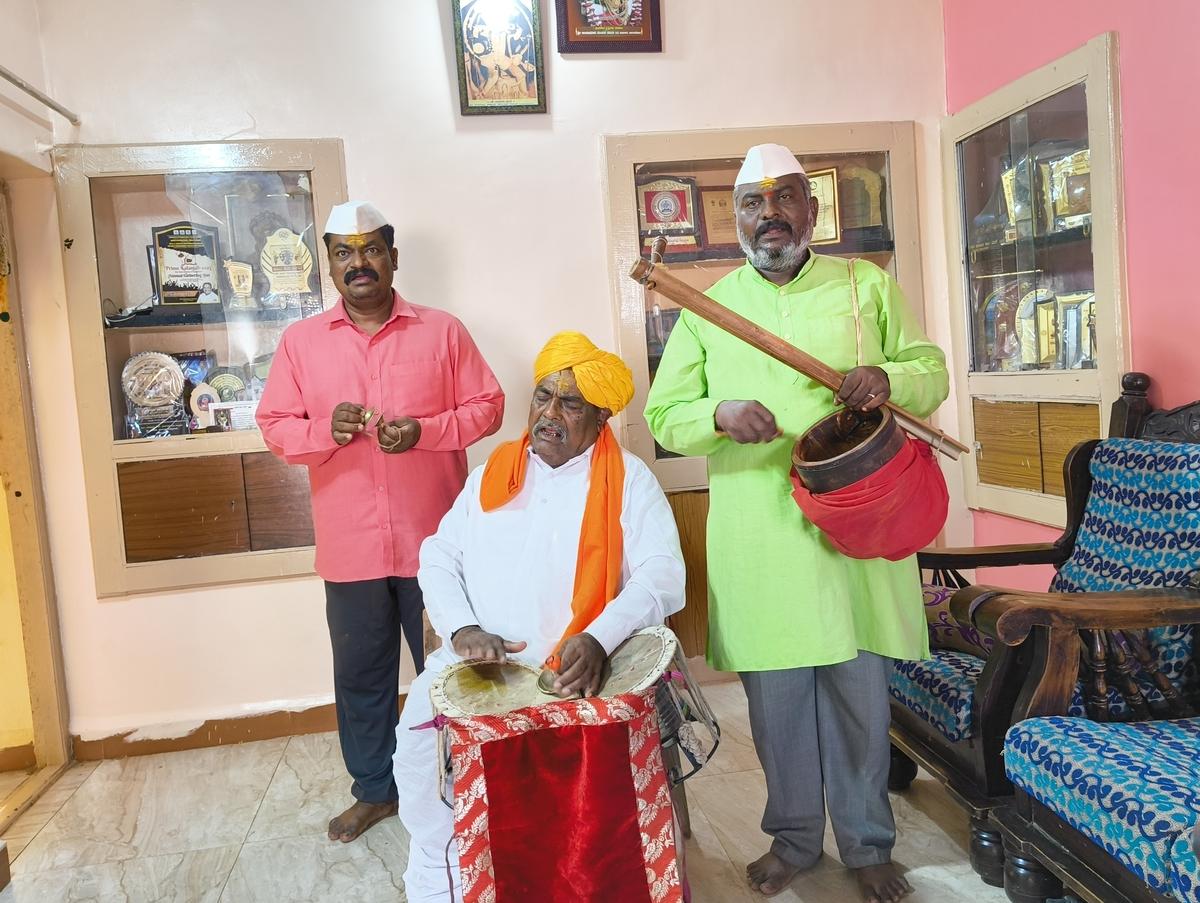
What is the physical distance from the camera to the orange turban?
6.50 ft

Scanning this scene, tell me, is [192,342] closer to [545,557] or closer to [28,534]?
[28,534]

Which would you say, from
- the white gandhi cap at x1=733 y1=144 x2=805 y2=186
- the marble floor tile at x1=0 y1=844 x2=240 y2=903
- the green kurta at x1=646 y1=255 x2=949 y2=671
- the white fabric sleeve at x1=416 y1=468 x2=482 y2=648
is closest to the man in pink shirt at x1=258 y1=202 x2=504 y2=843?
the marble floor tile at x1=0 y1=844 x2=240 y2=903

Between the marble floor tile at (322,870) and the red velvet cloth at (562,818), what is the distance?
0.73m

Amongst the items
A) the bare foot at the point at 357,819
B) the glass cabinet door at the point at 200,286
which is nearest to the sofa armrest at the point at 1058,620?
the bare foot at the point at 357,819

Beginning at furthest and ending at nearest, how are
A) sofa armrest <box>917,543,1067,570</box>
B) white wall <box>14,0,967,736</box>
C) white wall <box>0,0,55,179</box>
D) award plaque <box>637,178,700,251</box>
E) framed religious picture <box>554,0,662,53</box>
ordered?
award plaque <box>637,178,700,251</box> < framed religious picture <box>554,0,662,53</box> < white wall <box>14,0,967,736</box> < white wall <box>0,0,55,179</box> < sofa armrest <box>917,543,1067,570</box>

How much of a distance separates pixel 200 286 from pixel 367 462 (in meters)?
1.25

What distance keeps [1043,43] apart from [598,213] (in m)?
1.54

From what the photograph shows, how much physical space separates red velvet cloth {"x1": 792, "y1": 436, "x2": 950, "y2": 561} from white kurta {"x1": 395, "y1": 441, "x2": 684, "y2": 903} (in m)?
0.32

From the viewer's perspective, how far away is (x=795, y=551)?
6.30 feet

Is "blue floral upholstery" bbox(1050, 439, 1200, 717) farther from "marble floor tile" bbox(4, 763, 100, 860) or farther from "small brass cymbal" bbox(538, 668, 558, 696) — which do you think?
"marble floor tile" bbox(4, 763, 100, 860)

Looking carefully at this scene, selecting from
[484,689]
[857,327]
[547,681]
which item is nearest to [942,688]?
[857,327]

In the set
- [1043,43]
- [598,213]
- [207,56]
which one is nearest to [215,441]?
[207,56]

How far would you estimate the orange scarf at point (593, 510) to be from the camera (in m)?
1.88

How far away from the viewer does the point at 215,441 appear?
3229mm
